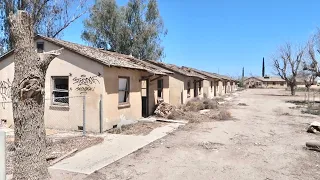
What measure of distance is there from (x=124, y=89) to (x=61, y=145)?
16.4 feet

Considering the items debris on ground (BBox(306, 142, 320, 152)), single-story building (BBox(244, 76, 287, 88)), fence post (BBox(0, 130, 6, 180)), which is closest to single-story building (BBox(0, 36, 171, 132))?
debris on ground (BBox(306, 142, 320, 152))

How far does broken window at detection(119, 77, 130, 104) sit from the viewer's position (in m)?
12.9

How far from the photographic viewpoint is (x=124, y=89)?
Answer: 1323 cm

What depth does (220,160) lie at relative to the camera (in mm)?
7344

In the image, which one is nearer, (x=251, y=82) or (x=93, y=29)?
(x=93, y=29)

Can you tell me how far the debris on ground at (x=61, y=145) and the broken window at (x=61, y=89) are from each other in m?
2.55

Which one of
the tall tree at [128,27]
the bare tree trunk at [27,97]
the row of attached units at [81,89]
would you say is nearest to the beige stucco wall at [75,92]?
A: the row of attached units at [81,89]

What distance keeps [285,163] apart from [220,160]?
1.57 m

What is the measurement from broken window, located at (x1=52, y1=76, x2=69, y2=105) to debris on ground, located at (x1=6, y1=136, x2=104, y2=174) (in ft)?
8.35

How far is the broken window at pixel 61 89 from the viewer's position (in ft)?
39.3

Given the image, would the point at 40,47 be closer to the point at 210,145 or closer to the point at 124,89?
the point at 124,89

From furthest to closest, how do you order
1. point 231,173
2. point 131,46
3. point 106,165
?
point 131,46 → point 106,165 → point 231,173

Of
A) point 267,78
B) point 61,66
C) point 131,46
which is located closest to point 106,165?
point 61,66

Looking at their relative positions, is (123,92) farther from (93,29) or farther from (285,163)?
(93,29)
